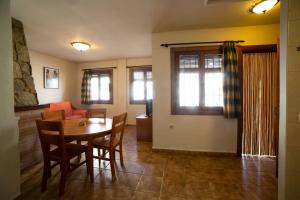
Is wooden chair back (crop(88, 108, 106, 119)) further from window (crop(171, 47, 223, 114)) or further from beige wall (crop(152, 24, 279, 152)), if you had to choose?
window (crop(171, 47, 223, 114))

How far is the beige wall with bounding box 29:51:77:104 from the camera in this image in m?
4.49

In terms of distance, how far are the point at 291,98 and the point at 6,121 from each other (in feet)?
9.39

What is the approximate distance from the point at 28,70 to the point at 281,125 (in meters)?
3.79

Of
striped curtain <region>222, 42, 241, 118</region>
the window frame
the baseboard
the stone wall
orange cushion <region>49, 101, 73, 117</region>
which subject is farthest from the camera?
the window frame

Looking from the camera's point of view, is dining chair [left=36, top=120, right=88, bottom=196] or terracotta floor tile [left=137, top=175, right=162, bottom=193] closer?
dining chair [left=36, top=120, right=88, bottom=196]

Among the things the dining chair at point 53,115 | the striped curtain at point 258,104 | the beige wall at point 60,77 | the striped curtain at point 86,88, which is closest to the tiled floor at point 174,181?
the striped curtain at point 258,104

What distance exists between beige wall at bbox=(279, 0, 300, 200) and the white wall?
282cm

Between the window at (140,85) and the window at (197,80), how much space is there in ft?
7.85

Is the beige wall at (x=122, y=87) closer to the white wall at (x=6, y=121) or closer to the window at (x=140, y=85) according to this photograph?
the window at (x=140, y=85)

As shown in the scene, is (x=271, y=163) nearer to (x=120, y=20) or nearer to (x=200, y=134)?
(x=200, y=134)

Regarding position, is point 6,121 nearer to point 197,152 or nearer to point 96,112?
point 96,112

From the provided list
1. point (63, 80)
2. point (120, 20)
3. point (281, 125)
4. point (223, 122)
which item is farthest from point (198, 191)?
point (63, 80)

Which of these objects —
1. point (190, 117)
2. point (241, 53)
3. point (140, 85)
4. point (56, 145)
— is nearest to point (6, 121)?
point (56, 145)

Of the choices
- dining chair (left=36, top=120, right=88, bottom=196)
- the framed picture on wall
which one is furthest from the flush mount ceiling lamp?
the framed picture on wall
